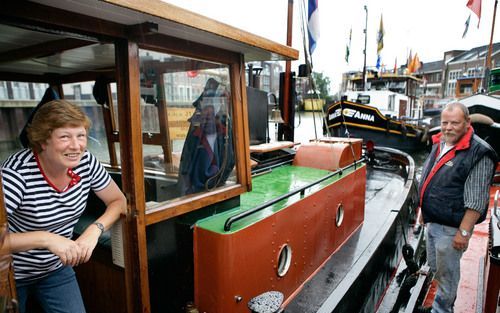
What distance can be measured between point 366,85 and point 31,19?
75.1ft

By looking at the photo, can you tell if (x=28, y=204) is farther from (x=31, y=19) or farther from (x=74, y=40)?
(x=74, y=40)

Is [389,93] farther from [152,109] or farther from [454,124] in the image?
[152,109]

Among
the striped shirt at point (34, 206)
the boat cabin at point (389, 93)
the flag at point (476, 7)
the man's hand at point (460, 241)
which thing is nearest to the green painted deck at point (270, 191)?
the striped shirt at point (34, 206)

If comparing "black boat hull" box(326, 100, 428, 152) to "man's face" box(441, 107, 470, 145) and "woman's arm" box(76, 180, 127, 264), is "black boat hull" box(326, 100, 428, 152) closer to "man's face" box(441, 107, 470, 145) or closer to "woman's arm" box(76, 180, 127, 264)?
"man's face" box(441, 107, 470, 145)

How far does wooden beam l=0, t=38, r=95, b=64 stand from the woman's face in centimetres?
67

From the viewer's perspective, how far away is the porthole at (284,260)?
2.62m

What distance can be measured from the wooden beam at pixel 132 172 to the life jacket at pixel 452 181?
7.97 ft

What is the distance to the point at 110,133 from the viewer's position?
2.81 metres

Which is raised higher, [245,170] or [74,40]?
[74,40]

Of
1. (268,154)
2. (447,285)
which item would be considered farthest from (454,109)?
(268,154)

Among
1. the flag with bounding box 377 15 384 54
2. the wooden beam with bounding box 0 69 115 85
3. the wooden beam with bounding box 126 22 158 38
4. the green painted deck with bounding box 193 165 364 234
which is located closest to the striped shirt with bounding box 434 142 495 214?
the green painted deck with bounding box 193 165 364 234

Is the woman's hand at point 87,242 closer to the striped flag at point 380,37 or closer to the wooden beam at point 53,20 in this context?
the wooden beam at point 53,20

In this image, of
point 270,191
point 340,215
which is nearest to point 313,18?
point 340,215

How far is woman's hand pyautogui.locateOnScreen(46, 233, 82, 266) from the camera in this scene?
131cm
